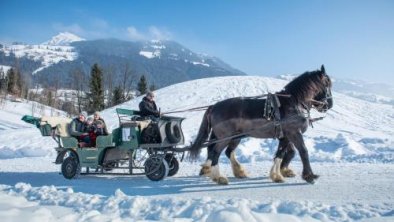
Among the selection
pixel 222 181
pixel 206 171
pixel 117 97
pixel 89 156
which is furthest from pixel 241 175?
pixel 117 97

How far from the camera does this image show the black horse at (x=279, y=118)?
343 inches

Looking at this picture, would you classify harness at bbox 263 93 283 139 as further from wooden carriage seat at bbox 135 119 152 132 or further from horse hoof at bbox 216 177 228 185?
wooden carriage seat at bbox 135 119 152 132

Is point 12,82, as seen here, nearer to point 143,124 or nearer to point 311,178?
point 143,124

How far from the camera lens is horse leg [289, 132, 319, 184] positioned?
27.5 ft

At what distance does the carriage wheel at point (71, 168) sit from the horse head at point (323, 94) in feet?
18.4

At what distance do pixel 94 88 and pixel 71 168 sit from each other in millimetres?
42759

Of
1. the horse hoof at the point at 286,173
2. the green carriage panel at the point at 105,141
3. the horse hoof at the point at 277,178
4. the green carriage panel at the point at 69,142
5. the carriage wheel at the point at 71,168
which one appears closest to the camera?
the horse hoof at the point at 277,178

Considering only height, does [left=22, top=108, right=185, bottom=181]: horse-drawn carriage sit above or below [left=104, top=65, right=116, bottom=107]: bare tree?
below

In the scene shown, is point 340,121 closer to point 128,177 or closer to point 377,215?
point 128,177

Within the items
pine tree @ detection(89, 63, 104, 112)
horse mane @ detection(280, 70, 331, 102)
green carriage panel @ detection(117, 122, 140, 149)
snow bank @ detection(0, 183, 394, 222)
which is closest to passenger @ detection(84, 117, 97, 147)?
green carriage panel @ detection(117, 122, 140, 149)

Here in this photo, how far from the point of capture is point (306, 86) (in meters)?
8.98

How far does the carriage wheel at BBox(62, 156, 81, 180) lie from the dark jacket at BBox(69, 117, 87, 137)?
0.63 meters

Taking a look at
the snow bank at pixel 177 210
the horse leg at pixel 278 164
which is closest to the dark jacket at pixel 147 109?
the horse leg at pixel 278 164

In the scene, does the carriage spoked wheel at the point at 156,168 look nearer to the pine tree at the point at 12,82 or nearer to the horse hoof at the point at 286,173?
the horse hoof at the point at 286,173
